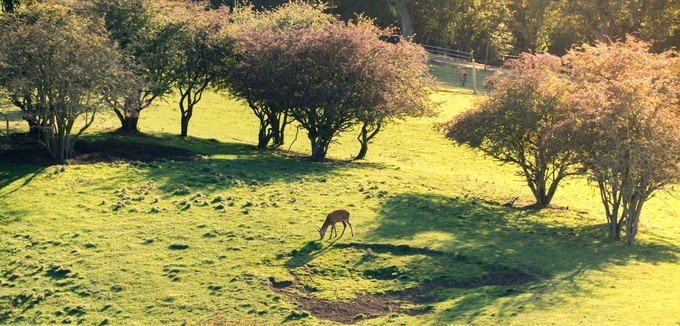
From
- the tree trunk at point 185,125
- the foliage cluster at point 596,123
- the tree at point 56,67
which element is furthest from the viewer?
the tree trunk at point 185,125

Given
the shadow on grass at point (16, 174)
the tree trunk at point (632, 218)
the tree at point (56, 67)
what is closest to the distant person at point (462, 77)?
the tree at point (56, 67)

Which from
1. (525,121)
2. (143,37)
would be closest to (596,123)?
(525,121)

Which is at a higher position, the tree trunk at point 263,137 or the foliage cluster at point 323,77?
the foliage cluster at point 323,77

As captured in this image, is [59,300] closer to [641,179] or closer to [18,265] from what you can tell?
[18,265]

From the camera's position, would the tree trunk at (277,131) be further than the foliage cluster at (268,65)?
Yes

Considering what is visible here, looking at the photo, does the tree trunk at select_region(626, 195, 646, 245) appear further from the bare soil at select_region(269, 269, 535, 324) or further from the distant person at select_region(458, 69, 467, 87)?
the distant person at select_region(458, 69, 467, 87)

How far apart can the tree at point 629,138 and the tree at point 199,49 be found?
57.5ft

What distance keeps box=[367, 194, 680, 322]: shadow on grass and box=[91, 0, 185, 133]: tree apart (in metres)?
14.1

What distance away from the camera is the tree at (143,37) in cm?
4272

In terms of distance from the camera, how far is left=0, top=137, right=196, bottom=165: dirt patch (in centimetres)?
3788

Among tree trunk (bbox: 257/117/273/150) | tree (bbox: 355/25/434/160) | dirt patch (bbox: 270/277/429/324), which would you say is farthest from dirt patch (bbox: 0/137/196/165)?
dirt patch (bbox: 270/277/429/324)

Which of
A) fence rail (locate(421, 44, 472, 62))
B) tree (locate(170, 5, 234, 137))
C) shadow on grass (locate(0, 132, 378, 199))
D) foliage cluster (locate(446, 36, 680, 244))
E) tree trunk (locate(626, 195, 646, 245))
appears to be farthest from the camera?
fence rail (locate(421, 44, 472, 62))

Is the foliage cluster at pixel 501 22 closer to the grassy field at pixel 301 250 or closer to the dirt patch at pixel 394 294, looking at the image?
the grassy field at pixel 301 250

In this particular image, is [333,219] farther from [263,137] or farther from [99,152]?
[263,137]
